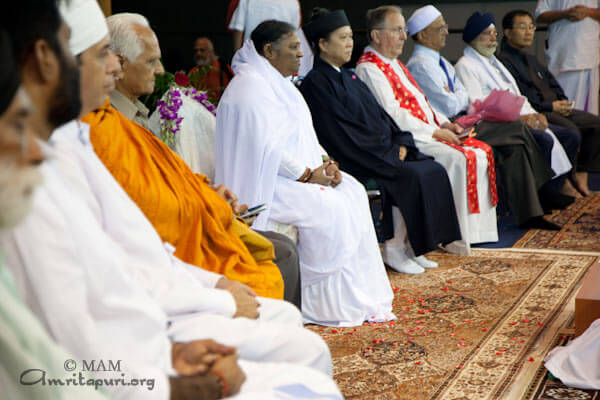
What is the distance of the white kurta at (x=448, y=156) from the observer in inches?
204

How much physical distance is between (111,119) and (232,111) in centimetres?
116

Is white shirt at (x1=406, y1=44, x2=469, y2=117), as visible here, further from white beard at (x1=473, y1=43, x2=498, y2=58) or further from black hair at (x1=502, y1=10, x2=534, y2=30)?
black hair at (x1=502, y1=10, x2=534, y2=30)

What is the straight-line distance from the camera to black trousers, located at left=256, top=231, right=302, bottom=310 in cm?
304

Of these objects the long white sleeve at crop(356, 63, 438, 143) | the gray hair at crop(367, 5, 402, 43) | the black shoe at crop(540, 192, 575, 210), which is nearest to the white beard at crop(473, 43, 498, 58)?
the black shoe at crop(540, 192, 575, 210)

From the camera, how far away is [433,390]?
2945 mm

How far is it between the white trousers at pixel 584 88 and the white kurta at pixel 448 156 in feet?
11.4

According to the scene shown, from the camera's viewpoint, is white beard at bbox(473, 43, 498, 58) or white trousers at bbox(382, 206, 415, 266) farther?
white beard at bbox(473, 43, 498, 58)

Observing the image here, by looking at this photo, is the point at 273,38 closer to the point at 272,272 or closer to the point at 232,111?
the point at 232,111

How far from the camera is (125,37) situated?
3.07 metres

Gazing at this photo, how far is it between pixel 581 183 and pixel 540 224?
147cm

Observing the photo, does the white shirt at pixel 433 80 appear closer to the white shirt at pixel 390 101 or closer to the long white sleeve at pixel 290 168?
the white shirt at pixel 390 101

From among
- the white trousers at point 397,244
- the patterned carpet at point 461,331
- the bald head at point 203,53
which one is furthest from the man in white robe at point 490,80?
the bald head at point 203,53

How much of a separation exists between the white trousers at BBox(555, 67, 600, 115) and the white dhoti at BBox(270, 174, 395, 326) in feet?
17.3

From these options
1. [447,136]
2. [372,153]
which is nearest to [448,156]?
[447,136]
